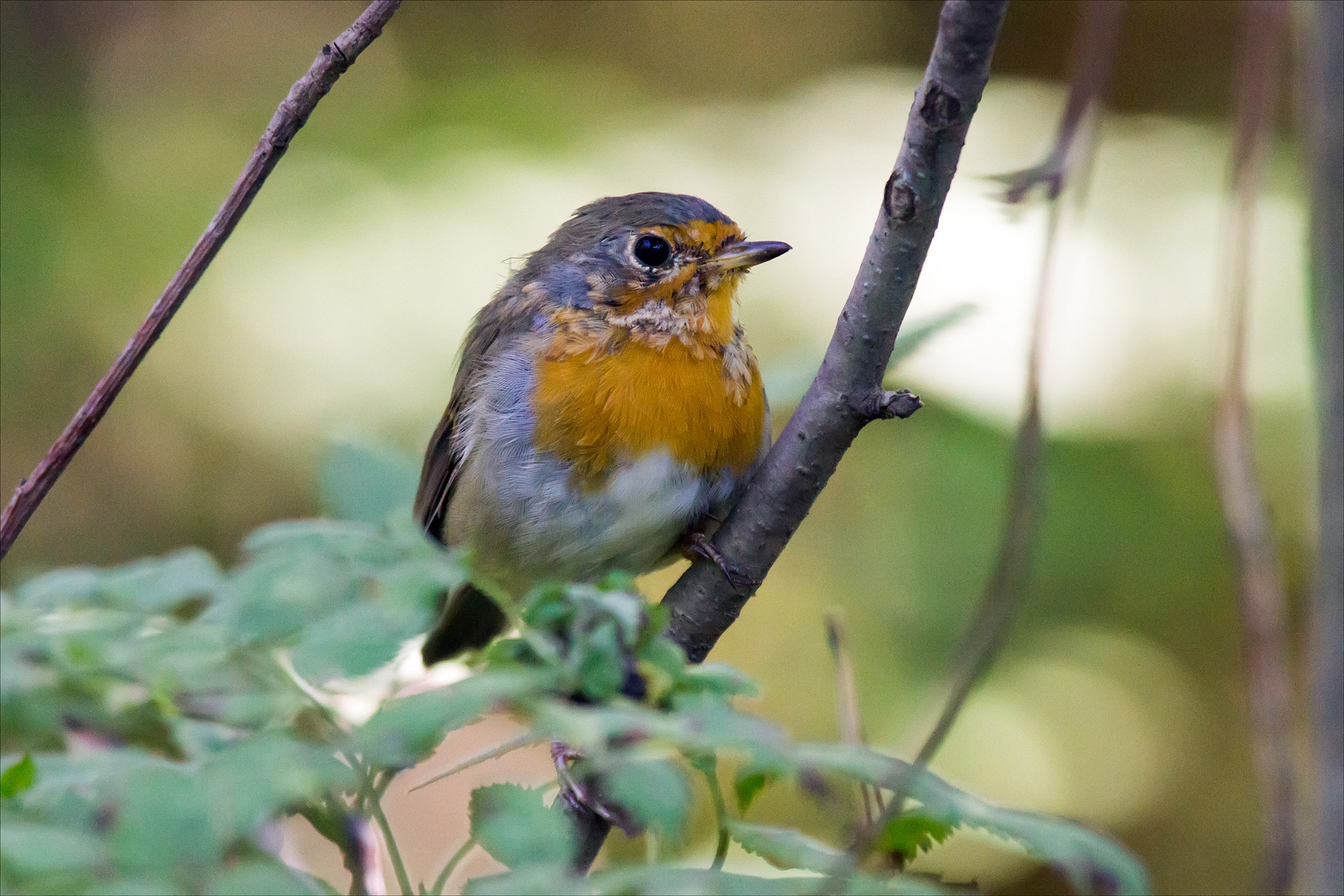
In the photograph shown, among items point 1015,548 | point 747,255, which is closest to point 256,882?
point 1015,548

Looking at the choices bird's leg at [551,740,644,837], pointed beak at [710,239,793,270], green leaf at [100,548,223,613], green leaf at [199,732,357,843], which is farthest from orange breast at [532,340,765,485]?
green leaf at [199,732,357,843]

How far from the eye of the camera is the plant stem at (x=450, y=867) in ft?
3.55

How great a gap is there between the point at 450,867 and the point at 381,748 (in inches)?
14.9

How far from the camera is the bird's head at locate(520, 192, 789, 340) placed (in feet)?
9.64

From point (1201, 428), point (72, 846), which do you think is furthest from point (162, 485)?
point (72, 846)

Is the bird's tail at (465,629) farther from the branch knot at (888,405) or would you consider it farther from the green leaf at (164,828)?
the green leaf at (164,828)

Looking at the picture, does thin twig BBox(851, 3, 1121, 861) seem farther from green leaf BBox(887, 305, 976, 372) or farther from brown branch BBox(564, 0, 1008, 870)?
green leaf BBox(887, 305, 976, 372)

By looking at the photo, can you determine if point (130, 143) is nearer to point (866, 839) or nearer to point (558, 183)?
point (558, 183)

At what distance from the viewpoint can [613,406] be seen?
108 inches

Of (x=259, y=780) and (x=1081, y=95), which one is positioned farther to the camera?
(x=1081, y=95)

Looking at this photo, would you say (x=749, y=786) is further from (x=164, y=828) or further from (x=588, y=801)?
(x=164, y=828)

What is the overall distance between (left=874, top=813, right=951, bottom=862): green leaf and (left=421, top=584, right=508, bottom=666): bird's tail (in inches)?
87.4

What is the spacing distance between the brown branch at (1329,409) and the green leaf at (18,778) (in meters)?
1.19

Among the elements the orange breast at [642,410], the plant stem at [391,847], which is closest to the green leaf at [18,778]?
the plant stem at [391,847]
